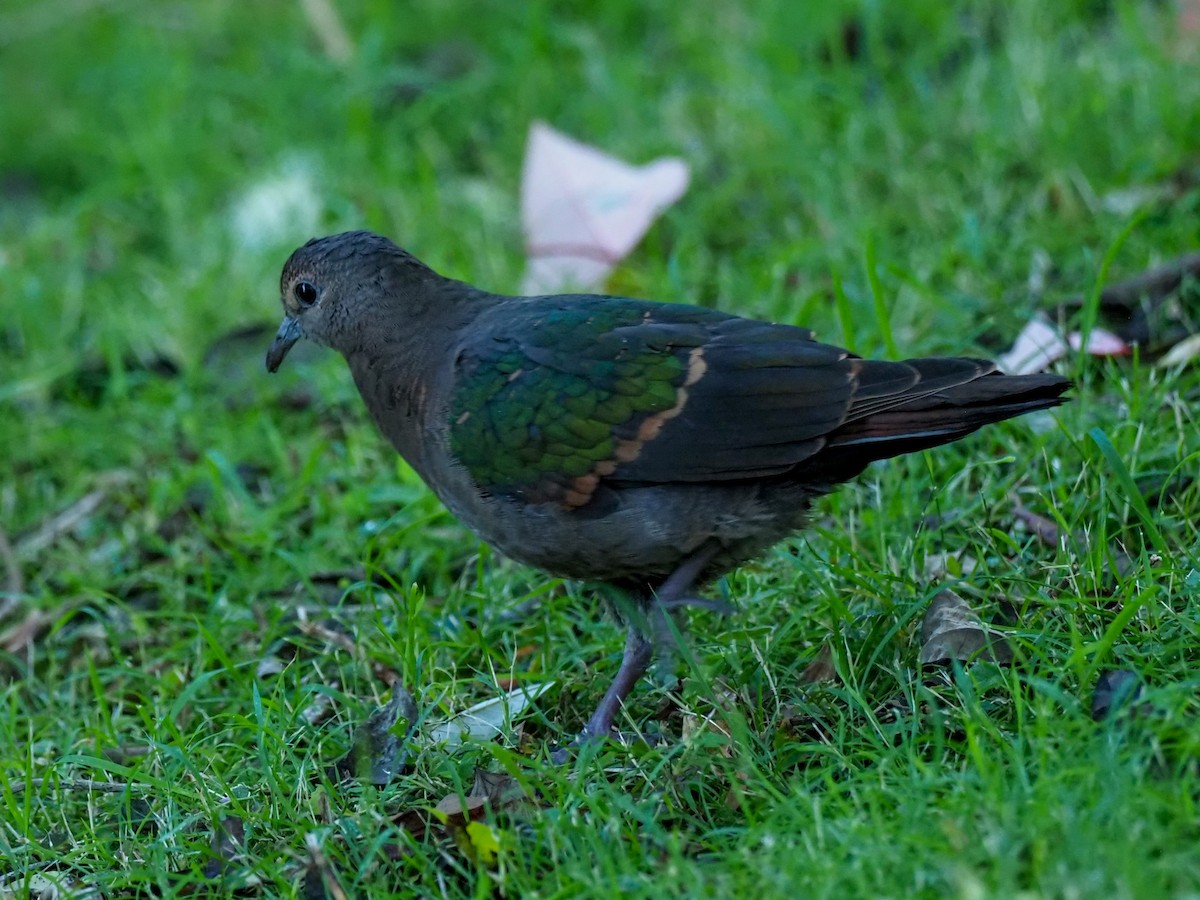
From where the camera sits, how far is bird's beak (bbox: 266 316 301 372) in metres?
4.14

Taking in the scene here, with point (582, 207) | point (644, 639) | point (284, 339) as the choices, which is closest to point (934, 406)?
point (644, 639)

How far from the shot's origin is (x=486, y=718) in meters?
3.54

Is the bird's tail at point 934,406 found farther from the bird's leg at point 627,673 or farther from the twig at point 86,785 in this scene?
the twig at point 86,785

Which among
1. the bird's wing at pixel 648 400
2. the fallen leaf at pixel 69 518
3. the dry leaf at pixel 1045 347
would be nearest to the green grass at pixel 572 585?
the fallen leaf at pixel 69 518

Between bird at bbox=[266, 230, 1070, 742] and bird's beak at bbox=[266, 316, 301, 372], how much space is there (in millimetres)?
680

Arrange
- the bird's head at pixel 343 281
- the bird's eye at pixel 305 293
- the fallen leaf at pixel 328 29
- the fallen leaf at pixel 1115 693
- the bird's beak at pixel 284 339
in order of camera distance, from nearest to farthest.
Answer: the fallen leaf at pixel 1115 693 < the bird's head at pixel 343 281 < the bird's eye at pixel 305 293 < the bird's beak at pixel 284 339 < the fallen leaf at pixel 328 29

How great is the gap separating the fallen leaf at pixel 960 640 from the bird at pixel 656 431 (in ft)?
1.25

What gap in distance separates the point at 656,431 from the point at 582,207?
242 centimetres

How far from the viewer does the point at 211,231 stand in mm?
6371

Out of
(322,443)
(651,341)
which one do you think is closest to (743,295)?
(322,443)

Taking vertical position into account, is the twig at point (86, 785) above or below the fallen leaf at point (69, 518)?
below

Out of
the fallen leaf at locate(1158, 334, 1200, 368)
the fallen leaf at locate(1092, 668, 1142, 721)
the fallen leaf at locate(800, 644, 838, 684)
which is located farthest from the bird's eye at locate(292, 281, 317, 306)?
the fallen leaf at locate(1158, 334, 1200, 368)

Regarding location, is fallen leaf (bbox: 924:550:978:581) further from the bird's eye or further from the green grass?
the bird's eye

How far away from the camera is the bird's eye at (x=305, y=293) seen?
13.2 feet
